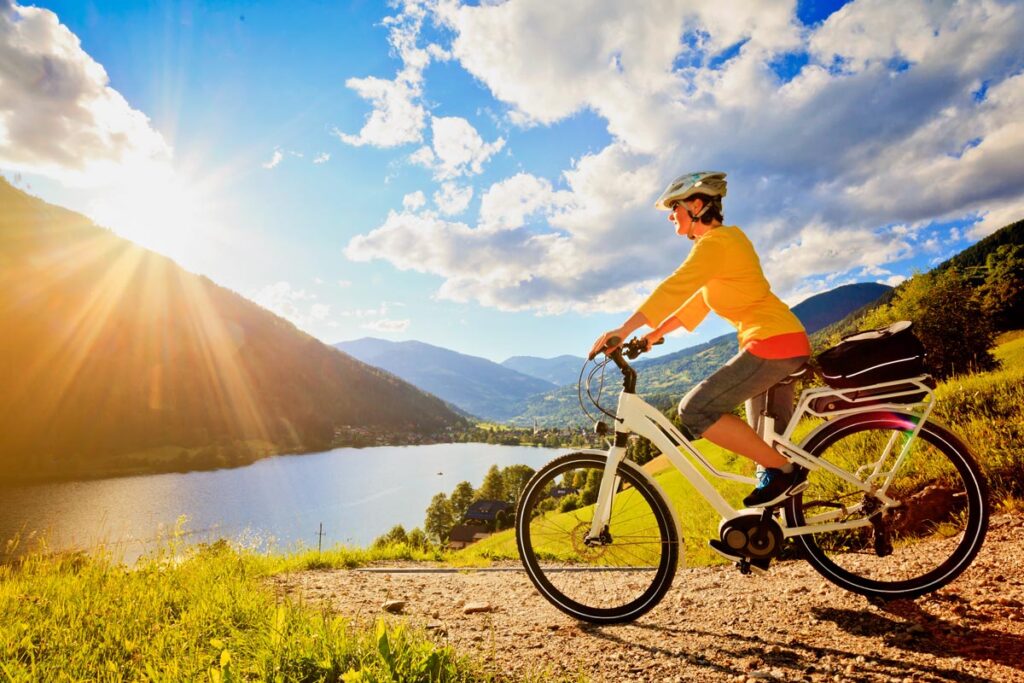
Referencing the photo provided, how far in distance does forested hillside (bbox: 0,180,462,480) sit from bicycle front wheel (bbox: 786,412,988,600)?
137 meters

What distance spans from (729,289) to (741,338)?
1.21 ft

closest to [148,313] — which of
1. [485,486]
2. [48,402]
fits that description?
[48,402]

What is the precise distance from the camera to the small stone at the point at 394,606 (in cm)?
427

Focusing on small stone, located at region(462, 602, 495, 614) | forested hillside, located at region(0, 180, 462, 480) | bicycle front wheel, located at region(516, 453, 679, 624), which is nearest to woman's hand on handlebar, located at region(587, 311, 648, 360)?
bicycle front wheel, located at region(516, 453, 679, 624)

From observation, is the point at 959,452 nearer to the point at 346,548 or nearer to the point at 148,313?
the point at 346,548

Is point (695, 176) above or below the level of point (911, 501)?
above

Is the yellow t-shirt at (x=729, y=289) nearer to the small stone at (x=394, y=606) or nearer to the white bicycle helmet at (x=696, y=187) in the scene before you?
the white bicycle helmet at (x=696, y=187)

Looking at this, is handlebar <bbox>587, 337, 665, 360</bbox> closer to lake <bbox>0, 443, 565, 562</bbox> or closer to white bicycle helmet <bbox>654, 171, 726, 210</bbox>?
white bicycle helmet <bbox>654, 171, 726, 210</bbox>

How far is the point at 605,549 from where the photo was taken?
3.80m

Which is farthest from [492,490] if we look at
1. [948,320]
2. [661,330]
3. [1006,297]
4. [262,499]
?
[661,330]

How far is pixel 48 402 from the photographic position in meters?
132

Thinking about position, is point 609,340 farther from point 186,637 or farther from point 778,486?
point 186,637

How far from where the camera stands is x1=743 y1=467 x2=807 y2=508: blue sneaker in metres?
3.42

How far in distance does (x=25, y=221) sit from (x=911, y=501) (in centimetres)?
25939
